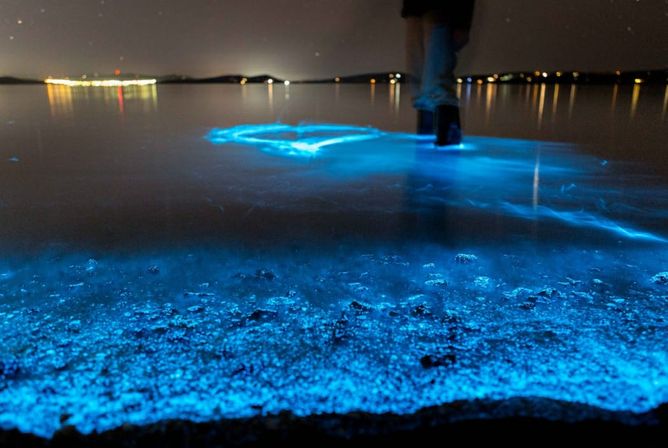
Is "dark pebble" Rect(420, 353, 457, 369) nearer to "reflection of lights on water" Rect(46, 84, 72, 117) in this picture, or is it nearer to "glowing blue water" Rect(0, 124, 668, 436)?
"glowing blue water" Rect(0, 124, 668, 436)

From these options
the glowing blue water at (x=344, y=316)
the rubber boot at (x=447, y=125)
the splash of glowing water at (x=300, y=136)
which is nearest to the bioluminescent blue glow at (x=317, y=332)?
the glowing blue water at (x=344, y=316)

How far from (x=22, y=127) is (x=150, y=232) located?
621cm

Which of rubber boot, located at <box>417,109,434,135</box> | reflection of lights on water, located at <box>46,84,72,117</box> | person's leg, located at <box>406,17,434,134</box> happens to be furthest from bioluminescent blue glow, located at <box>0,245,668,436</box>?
reflection of lights on water, located at <box>46,84,72,117</box>

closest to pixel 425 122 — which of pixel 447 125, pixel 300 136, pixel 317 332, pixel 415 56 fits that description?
pixel 415 56

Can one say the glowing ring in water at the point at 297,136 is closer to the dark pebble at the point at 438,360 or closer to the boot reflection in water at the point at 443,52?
the boot reflection in water at the point at 443,52

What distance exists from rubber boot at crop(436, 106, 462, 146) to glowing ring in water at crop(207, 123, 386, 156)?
99 cm

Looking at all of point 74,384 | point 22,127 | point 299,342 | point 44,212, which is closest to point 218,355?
point 299,342

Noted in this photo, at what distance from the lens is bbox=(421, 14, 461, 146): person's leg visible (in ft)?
15.8

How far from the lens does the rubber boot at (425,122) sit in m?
5.87

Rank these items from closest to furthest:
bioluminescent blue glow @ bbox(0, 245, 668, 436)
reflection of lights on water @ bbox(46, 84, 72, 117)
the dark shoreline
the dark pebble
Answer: the dark shoreline, bioluminescent blue glow @ bbox(0, 245, 668, 436), the dark pebble, reflection of lights on water @ bbox(46, 84, 72, 117)

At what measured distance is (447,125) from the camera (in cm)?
498

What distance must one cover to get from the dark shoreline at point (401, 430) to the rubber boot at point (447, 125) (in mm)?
4248

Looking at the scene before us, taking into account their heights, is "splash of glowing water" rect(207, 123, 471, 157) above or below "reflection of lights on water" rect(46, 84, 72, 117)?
below

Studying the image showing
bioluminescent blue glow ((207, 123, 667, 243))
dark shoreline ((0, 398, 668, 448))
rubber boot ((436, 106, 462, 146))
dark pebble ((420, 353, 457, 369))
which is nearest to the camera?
dark shoreline ((0, 398, 668, 448))
